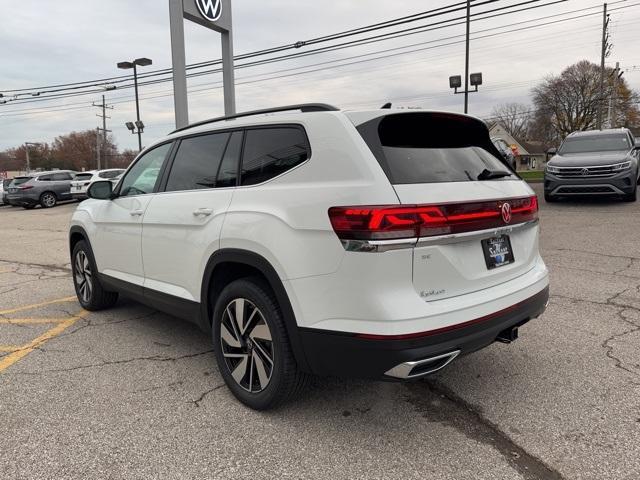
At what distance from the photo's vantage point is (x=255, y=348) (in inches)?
117

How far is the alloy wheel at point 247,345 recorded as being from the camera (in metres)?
2.92

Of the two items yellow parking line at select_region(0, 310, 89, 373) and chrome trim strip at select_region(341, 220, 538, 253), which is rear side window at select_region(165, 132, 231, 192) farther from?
yellow parking line at select_region(0, 310, 89, 373)

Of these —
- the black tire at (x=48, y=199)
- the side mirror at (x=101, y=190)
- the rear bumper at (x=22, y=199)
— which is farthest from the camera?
the black tire at (x=48, y=199)

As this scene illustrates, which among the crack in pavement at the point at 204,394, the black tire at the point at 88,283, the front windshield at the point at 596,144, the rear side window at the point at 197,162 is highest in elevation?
the front windshield at the point at 596,144

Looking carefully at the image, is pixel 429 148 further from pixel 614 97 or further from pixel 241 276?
pixel 614 97

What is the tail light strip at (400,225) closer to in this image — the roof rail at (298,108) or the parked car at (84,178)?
the roof rail at (298,108)

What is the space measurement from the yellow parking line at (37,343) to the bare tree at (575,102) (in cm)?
6267

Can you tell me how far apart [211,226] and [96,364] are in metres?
1.62

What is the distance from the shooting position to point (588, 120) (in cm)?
5959

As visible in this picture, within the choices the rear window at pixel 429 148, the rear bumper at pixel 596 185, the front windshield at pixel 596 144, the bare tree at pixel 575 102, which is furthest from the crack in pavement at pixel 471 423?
the bare tree at pixel 575 102

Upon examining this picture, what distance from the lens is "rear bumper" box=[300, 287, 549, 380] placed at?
7.75 feet

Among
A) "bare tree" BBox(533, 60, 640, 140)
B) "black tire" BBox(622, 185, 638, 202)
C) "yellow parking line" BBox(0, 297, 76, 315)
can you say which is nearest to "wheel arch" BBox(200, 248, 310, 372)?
"yellow parking line" BBox(0, 297, 76, 315)

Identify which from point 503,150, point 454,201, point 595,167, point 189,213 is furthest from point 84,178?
point 454,201

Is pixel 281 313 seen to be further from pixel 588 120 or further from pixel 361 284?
pixel 588 120
